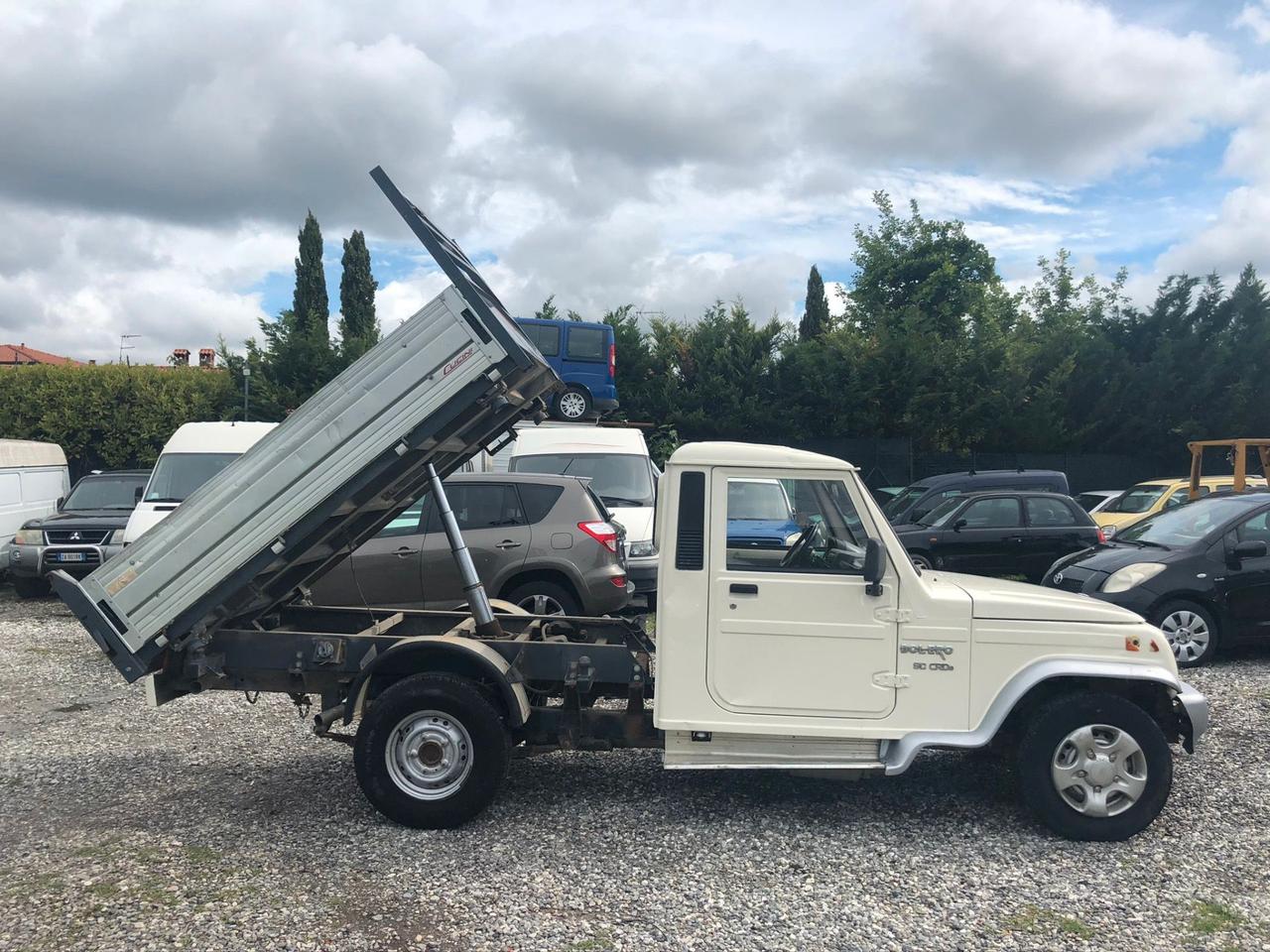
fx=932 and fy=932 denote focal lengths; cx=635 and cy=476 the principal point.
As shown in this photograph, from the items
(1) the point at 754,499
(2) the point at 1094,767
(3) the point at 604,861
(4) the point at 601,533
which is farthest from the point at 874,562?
(4) the point at 601,533

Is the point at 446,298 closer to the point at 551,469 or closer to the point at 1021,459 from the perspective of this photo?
the point at 551,469

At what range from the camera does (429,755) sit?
15.6 feet

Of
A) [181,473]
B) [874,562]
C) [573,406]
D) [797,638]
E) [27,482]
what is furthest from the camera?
[573,406]

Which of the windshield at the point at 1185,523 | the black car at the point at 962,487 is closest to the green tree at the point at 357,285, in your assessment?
the black car at the point at 962,487

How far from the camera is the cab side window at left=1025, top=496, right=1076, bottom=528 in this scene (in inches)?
512

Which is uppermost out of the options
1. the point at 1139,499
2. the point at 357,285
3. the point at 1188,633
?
the point at 357,285

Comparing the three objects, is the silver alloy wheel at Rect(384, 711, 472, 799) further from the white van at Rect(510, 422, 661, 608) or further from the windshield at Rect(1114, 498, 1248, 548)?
the windshield at Rect(1114, 498, 1248, 548)

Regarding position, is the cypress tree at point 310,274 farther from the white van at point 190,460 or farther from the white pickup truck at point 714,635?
the white pickup truck at point 714,635

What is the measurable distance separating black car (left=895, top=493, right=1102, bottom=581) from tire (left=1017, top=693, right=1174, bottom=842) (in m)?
8.30

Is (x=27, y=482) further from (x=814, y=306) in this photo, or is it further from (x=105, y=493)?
(x=814, y=306)

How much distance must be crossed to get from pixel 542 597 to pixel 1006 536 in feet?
24.7

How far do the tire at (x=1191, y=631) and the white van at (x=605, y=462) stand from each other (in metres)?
5.26

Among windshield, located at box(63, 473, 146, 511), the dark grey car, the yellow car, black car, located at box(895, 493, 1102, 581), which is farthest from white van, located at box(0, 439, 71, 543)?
the yellow car

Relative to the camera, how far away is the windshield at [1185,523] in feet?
28.0
